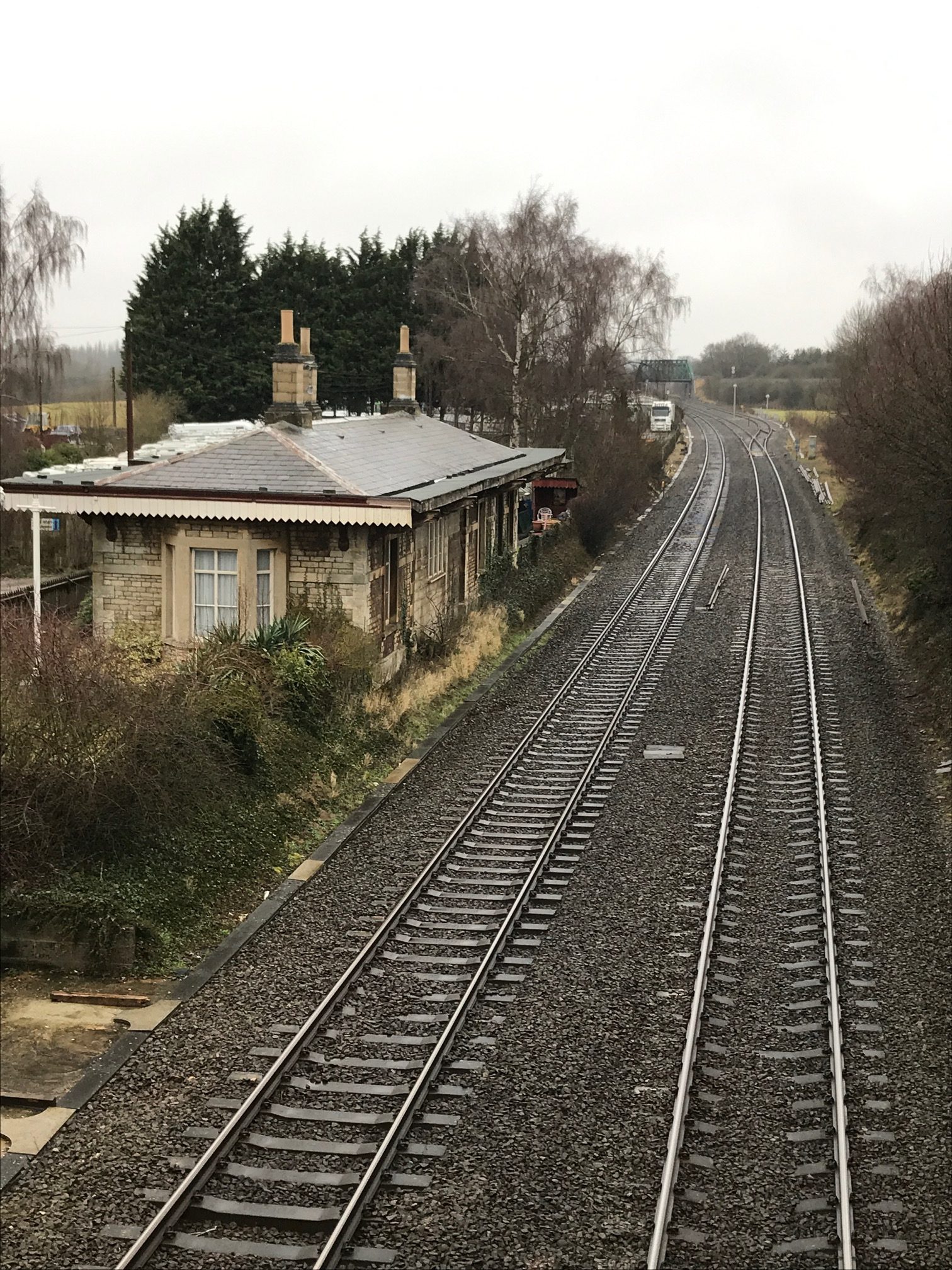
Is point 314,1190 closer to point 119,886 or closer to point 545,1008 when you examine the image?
point 545,1008

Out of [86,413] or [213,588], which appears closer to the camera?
[213,588]

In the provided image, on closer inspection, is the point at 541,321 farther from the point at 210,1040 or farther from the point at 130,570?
the point at 210,1040

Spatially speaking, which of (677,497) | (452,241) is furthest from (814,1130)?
(452,241)

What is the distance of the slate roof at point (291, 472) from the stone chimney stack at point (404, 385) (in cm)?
598

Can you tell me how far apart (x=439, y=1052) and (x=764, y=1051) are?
7.24 ft

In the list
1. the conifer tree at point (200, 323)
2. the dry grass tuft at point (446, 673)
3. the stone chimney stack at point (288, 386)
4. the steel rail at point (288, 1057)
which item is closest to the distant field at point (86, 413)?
the conifer tree at point (200, 323)

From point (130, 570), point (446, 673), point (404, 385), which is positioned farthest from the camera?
point (404, 385)

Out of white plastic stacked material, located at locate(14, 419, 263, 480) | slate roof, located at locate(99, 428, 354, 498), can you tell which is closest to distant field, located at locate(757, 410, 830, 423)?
white plastic stacked material, located at locate(14, 419, 263, 480)

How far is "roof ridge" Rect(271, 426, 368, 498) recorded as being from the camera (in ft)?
59.3

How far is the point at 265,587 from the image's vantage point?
1841 centimetres

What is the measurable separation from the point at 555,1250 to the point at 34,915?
5319 millimetres

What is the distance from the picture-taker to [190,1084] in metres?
8.55

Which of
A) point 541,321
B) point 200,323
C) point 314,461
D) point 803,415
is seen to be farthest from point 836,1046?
point 803,415

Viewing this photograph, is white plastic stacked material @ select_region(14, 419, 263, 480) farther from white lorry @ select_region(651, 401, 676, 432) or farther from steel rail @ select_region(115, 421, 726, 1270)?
white lorry @ select_region(651, 401, 676, 432)
